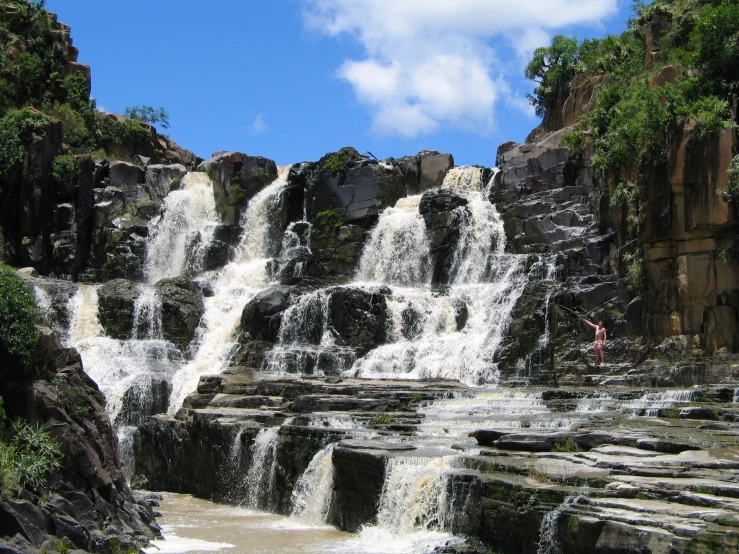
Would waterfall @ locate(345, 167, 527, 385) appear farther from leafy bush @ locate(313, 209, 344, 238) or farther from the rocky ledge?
the rocky ledge

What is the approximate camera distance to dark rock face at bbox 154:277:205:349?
1449 inches

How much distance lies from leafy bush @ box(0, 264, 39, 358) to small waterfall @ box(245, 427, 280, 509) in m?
7.86

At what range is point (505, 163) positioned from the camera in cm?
4097

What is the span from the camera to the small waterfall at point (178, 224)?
1748 inches

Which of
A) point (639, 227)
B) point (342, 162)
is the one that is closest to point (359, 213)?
point (342, 162)

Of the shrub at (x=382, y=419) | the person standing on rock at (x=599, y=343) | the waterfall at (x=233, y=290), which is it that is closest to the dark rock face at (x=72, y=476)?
the shrub at (x=382, y=419)

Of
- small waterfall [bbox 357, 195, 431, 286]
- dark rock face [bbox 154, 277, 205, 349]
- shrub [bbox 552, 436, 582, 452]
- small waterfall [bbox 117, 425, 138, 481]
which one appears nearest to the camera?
shrub [bbox 552, 436, 582, 452]

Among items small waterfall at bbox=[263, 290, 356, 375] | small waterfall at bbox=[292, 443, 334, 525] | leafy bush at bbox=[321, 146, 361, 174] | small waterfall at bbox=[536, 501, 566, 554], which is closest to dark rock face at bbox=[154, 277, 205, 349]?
small waterfall at bbox=[263, 290, 356, 375]

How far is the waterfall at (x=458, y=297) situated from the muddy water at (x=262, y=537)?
10.8 m

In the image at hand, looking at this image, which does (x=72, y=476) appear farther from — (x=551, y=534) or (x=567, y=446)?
(x=567, y=446)

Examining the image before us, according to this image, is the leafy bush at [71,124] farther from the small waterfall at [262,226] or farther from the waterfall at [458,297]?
the waterfall at [458,297]

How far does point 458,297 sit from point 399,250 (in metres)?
6.13

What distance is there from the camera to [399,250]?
4091cm

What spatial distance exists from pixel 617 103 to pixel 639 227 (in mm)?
7150
